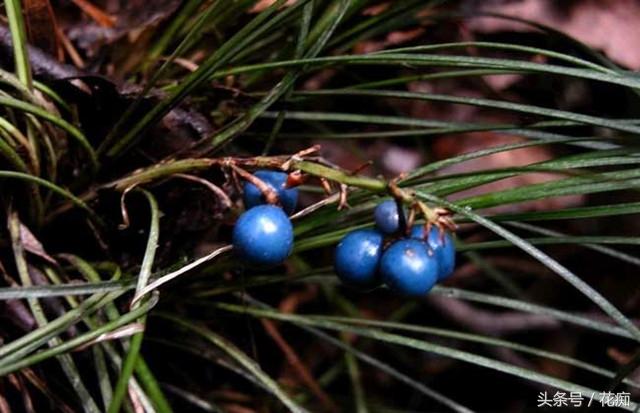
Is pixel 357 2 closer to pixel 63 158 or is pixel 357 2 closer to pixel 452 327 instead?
pixel 63 158

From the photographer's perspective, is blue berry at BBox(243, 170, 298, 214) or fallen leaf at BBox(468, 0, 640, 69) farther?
fallen leaf at BBox(468, 0, 640, 69)

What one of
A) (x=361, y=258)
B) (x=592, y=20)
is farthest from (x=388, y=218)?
(x=592, y=20)

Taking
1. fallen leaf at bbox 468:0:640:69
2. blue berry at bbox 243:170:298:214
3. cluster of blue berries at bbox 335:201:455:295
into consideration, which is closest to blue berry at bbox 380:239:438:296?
cluster of blue berries at bbox 335:201:455:295

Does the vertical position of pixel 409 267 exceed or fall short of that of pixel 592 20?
it falls short

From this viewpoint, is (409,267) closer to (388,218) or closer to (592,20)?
(388,218)

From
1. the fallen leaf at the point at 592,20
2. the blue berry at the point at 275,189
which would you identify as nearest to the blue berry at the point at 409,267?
the blue berry at the point at 275,189

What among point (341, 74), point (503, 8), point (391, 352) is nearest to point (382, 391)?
point (391, 352)

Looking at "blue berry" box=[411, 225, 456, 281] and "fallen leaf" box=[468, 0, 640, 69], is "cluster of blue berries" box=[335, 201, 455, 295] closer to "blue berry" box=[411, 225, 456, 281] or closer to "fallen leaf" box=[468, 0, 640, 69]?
"blue berry" box=[411, 225, 456, 281]
